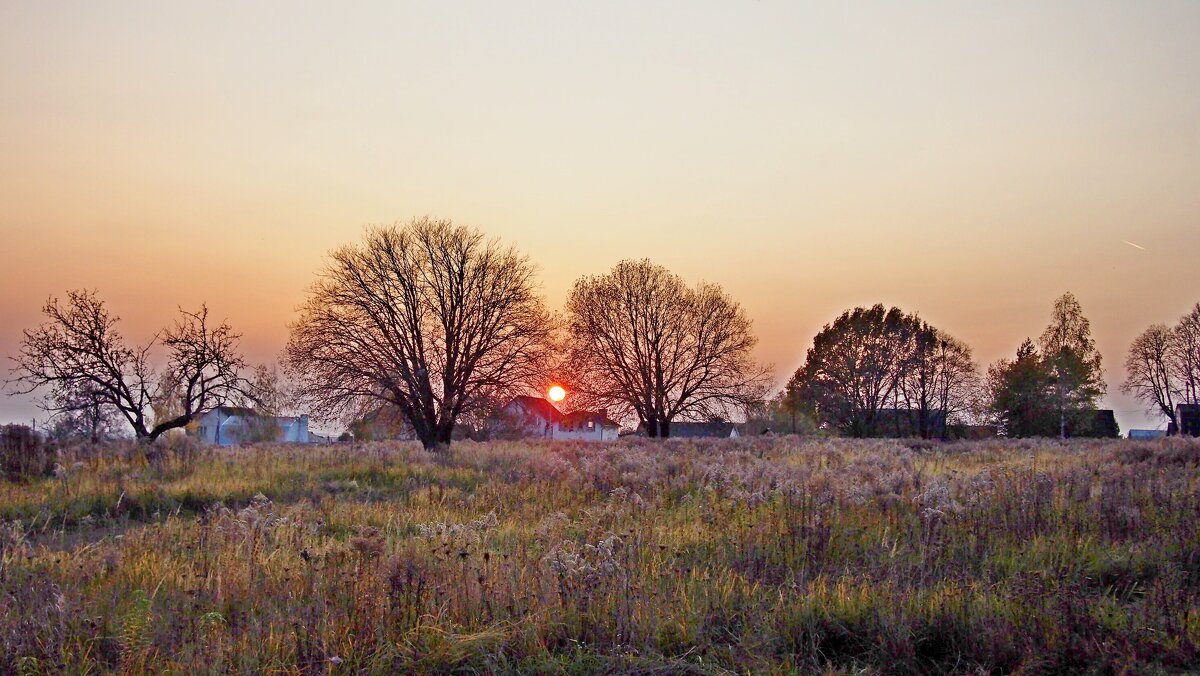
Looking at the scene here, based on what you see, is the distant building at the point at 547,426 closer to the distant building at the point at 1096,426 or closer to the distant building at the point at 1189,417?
the distant building at the point at 1096,426

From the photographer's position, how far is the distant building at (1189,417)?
5538cm

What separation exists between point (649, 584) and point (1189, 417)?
6301 cm

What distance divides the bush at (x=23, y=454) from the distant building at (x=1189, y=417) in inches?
2484

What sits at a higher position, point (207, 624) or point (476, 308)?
point (476, 308)

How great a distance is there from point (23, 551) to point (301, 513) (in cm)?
422

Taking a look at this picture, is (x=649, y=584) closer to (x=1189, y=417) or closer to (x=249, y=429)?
(x=1189, y=417)

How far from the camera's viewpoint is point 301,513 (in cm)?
1214

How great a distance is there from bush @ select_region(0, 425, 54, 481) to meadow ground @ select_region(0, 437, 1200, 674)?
4103 millimetres

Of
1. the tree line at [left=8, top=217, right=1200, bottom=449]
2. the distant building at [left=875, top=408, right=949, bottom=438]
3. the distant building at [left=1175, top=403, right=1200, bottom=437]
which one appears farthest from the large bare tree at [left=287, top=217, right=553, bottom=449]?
the distant building at [left=1175, top=403, right=1200, bottom=437]

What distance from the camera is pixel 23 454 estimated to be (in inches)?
679

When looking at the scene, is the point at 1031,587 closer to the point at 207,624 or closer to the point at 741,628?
the point at 741,628

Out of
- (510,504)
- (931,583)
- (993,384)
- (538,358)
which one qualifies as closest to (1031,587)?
(931,583)

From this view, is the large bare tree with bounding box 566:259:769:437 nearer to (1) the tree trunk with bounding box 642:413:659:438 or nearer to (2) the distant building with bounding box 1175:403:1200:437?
(1) the tree trunk with bounding box 642:413:659:438

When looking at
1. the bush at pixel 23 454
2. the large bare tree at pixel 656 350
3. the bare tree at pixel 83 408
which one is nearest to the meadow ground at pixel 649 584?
the bush at pixel 23 454
